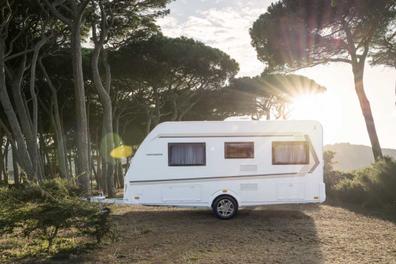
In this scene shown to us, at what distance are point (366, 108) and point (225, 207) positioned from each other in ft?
30.8

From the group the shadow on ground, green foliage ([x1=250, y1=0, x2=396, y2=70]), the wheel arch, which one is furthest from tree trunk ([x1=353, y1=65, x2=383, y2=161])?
the wheel arch

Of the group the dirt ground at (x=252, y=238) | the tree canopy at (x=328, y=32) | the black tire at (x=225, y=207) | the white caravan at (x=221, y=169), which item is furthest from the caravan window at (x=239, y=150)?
the tree canopy at (x=328, y=32)

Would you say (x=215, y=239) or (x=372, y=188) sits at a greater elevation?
(x=372, y=188)

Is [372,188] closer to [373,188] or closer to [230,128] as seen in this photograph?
[373,188]

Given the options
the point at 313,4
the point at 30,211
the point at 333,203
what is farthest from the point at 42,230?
the point at 313,4

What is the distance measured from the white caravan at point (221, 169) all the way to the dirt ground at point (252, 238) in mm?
532

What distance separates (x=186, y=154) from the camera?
11422 mm

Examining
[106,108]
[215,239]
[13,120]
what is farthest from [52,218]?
[106,108]

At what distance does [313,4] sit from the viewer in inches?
687

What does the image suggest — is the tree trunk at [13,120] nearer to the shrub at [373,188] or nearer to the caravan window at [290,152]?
the caravan window at [290,152]

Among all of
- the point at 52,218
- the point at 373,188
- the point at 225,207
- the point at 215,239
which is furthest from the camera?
the point at 373,188

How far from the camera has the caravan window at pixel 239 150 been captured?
11.4 m

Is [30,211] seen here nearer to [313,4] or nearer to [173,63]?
[313,4]

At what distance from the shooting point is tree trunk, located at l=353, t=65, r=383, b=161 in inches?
698
